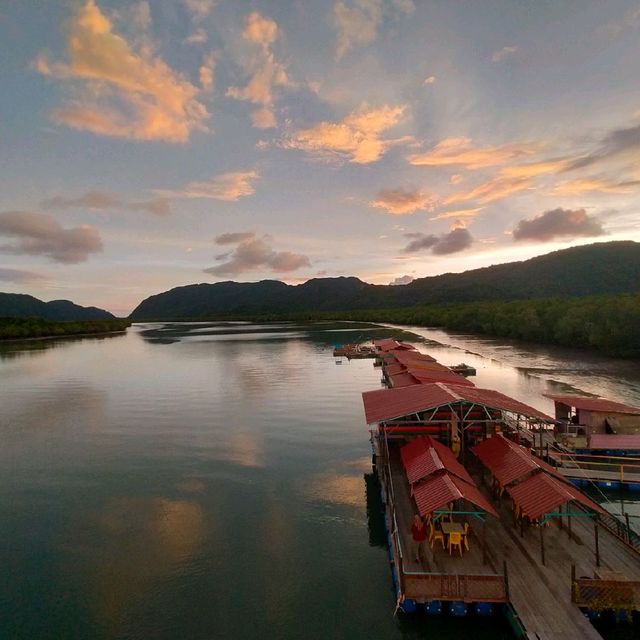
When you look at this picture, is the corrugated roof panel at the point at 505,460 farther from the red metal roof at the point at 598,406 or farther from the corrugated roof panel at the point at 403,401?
the red metal roof at the point at 598,406

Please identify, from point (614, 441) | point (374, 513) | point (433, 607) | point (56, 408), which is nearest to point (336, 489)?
point (374, 513)

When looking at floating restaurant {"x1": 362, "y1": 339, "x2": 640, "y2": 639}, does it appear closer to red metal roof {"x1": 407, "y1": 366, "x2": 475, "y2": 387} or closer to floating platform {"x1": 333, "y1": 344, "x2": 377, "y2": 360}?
red metal roof {"x1": 407, "y1": 366, "x2": 475, "y2": 387}

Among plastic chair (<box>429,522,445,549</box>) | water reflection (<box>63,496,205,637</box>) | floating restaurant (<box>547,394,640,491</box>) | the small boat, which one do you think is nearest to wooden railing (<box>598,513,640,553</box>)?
floating restaurant (<box>547,394,640,491</box>)

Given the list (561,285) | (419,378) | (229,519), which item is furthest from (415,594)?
(561,285)

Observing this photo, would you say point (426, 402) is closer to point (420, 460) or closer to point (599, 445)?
point (420, 460)

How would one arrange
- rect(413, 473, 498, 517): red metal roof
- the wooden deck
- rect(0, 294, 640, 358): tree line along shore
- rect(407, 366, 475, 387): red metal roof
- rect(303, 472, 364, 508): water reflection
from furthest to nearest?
rect(0, 294, 640, 358): tree line along shore, rect(407, 366, 475, 387): red metal roof, rect(303, 472, 364, 508): water reflection, rect(413, 473, 498, 517): red metal roof, the wooden deck

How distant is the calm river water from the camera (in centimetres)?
1587

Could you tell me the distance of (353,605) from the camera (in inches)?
645

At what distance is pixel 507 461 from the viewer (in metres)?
Answer: 19.7

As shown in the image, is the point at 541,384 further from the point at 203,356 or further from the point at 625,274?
the point at 625,274

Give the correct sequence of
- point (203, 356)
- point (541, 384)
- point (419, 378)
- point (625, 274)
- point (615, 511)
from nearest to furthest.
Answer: point (615, 511) → point (419, 378) → point (541, 384) → point (203, 356) → point (625, 274)

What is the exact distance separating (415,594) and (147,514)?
15.1 meters

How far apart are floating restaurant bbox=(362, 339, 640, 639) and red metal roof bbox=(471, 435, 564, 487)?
0.19 feet

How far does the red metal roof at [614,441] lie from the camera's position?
1064 inches
